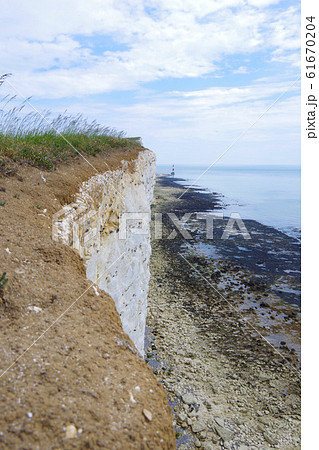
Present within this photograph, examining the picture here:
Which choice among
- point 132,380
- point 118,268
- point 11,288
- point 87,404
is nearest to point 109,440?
point 87,404

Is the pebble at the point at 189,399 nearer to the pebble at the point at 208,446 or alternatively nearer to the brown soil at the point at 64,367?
the pebble at the point at 208,446

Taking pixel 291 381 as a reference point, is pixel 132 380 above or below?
above

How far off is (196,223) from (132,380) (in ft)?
109

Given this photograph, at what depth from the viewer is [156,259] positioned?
72.6 ft

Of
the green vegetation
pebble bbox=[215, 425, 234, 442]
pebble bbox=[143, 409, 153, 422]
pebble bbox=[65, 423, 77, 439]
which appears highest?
the green vegetation

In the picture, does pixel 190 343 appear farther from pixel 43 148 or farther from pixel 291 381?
pixel 43 148

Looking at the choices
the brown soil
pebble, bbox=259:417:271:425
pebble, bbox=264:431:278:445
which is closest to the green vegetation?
the brown soil

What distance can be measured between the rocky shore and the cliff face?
243 centimetres

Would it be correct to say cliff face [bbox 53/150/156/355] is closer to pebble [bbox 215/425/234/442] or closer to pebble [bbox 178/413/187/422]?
pebble [bbox 178/413/187/422]

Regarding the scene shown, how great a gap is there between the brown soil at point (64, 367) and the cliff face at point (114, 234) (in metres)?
1.42

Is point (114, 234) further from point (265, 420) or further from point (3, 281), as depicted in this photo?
→ point (265, 420)

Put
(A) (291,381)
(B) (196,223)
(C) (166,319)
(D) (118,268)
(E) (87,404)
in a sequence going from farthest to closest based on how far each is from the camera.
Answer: (B) (196,223)
(C) (166,319)
(A) (291,381)
(D) (118,268)
(E) (87,404)

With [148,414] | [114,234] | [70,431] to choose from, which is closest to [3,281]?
[70,431]

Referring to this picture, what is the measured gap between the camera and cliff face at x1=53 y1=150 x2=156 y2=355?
611 cm
